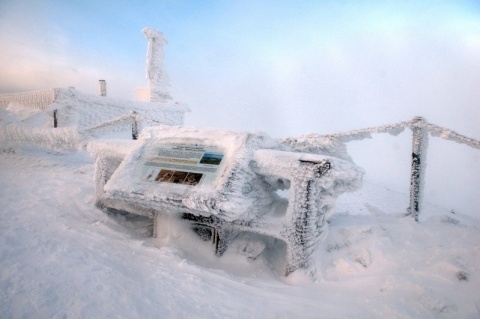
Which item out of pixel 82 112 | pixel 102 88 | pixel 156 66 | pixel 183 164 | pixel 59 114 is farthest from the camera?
pixel 156 66

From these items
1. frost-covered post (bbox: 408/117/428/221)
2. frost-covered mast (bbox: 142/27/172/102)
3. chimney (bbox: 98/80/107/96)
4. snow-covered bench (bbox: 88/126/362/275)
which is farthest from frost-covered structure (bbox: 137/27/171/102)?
frost-covered post (bbox: 408/117/428/221)

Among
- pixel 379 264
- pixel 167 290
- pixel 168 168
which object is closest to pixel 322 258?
pixel 379 264

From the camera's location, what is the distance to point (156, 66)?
14.6 metres

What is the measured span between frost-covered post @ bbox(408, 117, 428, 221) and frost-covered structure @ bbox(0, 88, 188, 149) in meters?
6.52

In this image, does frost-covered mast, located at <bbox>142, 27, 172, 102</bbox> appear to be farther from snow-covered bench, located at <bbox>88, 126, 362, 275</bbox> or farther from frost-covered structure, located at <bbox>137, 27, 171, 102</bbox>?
snow-covered bench, located at <bbox>88, 126, 362, 275</bbox>

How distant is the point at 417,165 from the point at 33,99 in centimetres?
1455

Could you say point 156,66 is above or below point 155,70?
above

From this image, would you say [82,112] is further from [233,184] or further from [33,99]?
[233,184]

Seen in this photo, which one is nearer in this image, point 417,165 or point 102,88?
point 417,165

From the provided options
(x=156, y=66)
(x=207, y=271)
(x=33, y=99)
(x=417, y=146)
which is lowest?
(x=207, y=271)

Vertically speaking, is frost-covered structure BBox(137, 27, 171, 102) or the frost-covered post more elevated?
frost-covered structure BBox(137, 27, 171, 102)

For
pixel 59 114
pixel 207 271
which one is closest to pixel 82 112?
pixel 59 114

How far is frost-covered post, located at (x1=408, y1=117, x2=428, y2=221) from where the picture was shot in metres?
3.22

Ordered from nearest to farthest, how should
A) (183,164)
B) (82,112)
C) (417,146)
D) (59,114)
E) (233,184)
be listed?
(233,184)
(183,164)
(417,146)
(59,114)
(82,112)
